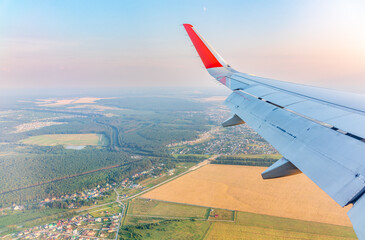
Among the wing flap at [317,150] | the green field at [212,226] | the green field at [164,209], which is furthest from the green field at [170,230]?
the wing flap at [317,150]

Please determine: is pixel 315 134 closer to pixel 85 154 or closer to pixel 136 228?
pixel 136 228

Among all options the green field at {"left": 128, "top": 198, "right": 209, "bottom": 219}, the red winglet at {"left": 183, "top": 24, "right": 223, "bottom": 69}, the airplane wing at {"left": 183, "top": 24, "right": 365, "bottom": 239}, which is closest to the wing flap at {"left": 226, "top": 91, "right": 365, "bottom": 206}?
the airplane wing at {"left": 183, "top": 24, "right": 365, "bottom": 239}

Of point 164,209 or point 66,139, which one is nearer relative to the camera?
point 164,209

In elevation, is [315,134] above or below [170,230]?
above

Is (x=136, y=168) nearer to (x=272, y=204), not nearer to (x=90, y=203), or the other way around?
(x=90, y=203)

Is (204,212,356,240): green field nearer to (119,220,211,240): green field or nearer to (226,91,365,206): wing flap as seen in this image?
(119,220,211,240): green field

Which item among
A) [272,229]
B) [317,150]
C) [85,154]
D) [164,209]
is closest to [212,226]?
[272,229]

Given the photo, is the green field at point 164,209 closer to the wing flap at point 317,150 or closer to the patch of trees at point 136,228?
the patch of trees at point 136,228
